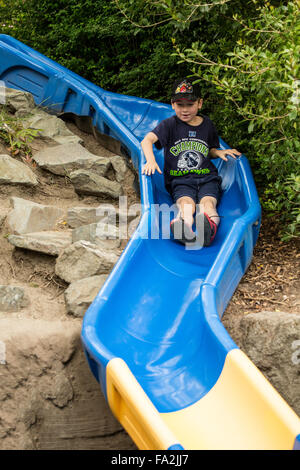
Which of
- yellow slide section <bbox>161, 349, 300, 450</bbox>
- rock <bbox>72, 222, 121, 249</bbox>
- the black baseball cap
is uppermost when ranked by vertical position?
the black baseball cap

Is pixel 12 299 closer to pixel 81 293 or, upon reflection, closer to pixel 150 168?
pixel 81 293

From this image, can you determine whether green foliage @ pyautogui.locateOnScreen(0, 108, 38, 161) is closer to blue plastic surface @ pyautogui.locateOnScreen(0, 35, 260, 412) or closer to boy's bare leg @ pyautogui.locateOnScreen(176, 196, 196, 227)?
blue plastic surface @ pyautogui.locateOnScreen(0, 35, 260, 412)

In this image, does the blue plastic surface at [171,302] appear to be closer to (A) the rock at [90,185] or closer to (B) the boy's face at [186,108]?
(A) the rock at [90,185]

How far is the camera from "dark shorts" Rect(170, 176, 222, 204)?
3531mm

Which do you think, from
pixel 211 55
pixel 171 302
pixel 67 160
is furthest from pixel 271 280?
pixel 211 55

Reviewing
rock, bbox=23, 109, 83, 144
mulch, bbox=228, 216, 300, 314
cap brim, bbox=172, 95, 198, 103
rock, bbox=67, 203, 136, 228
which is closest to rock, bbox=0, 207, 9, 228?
rock, bbox=67, 203, 136, 228

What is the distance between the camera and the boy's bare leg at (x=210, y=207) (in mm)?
3318

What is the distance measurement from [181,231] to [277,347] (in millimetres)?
1015

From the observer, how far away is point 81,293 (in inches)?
104

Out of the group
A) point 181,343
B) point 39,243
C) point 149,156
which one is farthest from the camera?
point 149,156

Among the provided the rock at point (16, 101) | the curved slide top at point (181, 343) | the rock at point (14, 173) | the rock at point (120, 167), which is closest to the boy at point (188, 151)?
the curved slide top at point (181, 343)

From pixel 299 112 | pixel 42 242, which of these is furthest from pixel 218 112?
pixel 42 242

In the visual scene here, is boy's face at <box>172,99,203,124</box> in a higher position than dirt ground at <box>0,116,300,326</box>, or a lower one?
higher
